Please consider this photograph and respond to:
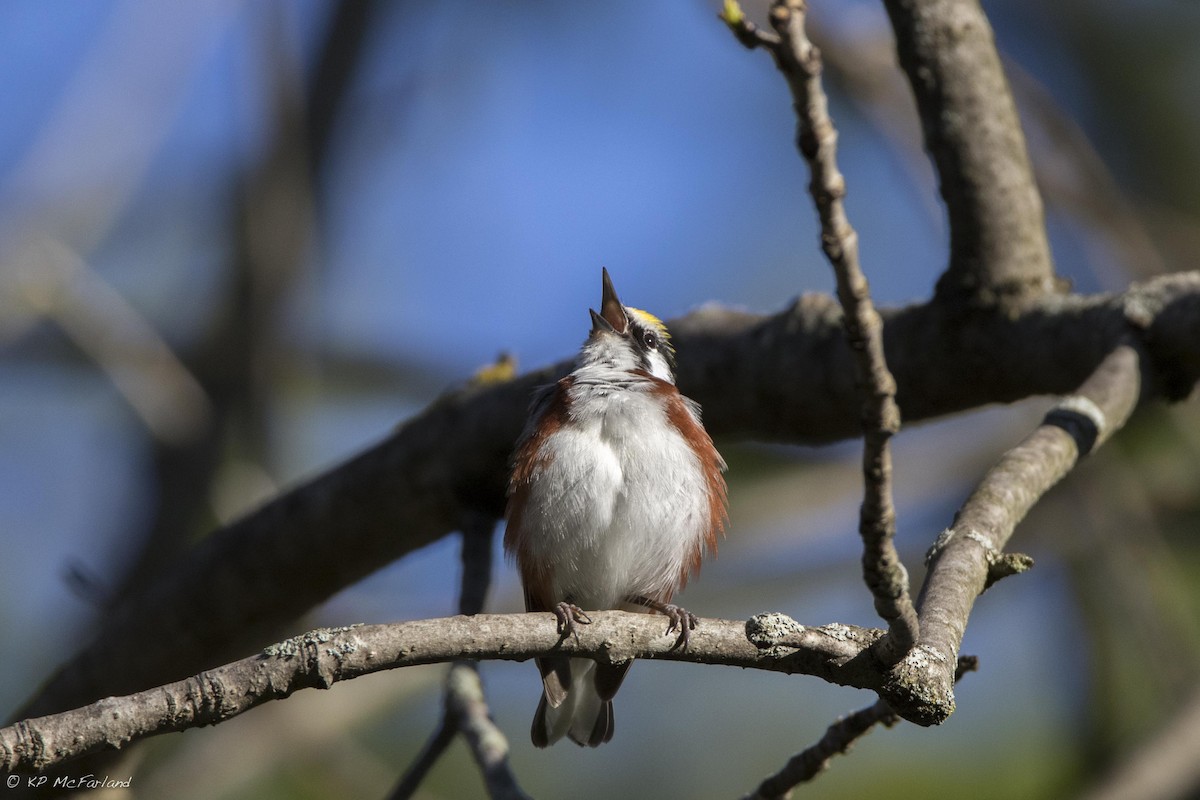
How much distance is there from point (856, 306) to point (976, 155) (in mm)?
2293

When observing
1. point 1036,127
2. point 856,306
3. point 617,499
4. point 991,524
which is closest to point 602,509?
point 617,499

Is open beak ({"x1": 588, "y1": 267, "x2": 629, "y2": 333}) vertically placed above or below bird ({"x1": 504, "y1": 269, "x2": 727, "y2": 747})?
above

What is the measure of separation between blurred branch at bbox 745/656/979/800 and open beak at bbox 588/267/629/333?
2.71 meters

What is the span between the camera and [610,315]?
5.71 meters

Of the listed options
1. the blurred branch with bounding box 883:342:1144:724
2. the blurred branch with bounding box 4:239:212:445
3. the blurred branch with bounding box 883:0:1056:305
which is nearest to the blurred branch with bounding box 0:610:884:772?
the blurred branch with bounding box 883:342:1144:724

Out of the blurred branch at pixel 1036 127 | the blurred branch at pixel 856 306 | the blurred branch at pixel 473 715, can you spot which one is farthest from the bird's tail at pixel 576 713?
the blurred branch at pixel 1036 127

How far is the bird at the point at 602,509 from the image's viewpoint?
4.65 metres

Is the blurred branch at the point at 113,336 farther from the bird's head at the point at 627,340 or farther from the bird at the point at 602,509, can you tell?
the bird at the point at 602,509

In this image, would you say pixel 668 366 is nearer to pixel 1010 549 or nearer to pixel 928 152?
pixel 928 152

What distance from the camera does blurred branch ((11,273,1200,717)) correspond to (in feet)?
15.2

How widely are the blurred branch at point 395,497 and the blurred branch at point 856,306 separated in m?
2.00

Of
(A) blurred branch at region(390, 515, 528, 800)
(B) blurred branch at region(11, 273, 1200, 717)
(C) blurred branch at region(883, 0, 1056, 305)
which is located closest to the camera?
(A) blurred branch at region(390, 515, 528, 800)

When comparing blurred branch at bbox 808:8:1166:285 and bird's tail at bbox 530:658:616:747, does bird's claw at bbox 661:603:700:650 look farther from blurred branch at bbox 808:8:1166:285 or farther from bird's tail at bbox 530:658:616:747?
blurred branch at bbox 808:8:1166:285

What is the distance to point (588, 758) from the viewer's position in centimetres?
964
